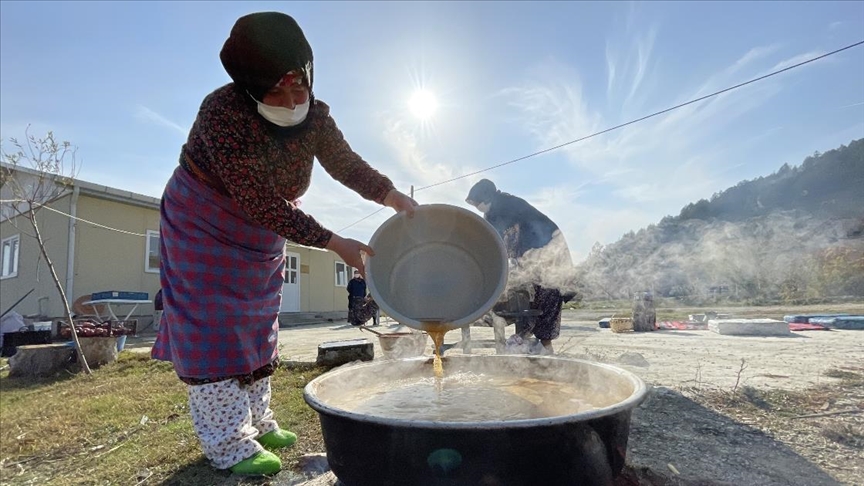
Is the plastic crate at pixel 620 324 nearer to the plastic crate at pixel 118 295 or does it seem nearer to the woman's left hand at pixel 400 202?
the woman's left hand at pixel 400 202

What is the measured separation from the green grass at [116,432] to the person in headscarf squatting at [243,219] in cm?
42

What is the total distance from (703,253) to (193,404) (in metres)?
7.40

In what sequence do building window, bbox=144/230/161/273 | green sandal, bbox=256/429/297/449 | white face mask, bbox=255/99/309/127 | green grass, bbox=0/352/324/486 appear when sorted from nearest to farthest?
white face mask, bbox=255/99/309/127
green grass, bbox=0/352/324/486
green sandal, bbox=256/429/297/449
building window, bbox=144/230/161/273

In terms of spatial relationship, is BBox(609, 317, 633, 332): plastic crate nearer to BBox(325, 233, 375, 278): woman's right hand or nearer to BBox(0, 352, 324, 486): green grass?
BBox(0, 352, 324, 486): green grass

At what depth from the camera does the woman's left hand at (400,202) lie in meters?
2.07

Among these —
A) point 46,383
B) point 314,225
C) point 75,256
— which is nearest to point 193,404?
point 314,225

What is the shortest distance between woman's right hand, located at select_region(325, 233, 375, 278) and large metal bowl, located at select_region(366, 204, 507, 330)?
199mm

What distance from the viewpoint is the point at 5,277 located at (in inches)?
480

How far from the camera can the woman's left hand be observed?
2.07 m

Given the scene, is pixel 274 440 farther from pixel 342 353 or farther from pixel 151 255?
pixel 151 255

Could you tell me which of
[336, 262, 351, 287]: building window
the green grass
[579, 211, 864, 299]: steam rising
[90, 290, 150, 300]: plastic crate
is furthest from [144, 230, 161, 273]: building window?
[579, 211, 864, 299]: steam rising

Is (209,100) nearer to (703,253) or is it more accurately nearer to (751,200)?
(703,253)

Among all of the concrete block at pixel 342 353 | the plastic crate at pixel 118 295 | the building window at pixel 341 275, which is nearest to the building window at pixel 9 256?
the plastic crate at pixel 118 295

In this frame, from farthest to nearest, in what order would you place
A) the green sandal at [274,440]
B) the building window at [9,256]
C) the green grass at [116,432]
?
the building window at [9,256] → the green sandal at [274,440] → the green grass at [116,432]
